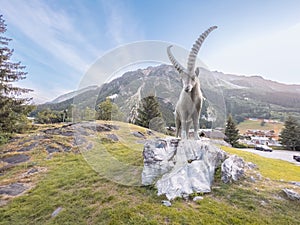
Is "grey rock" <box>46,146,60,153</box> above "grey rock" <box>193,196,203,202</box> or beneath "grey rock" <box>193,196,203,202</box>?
beneath

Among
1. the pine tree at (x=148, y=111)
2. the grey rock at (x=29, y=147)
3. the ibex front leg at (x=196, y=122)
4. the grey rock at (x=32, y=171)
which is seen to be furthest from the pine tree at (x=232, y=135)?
the grey rock at (x=32, y=171)

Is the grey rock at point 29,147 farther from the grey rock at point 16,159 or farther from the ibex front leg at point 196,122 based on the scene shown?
the ibex front leg at point 196,122

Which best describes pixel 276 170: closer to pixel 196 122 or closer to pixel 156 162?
pixel 196 122

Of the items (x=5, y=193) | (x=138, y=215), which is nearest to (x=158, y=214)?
(x=138, y=215)

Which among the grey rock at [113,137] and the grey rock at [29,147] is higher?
the grey rock at [113,137]

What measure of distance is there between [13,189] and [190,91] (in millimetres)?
8314

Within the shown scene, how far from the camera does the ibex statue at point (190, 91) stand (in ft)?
16.5

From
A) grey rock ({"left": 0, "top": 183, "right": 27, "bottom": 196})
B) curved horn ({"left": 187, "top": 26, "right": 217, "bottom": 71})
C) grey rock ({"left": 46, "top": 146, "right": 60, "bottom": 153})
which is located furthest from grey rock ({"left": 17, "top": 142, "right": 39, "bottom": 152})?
curved horn ({"left": 187, "top": 26, "right": 217, "bottom": 71})

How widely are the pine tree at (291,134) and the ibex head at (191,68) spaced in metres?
40.8

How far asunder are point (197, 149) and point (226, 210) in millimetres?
2122

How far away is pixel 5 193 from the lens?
258 inches

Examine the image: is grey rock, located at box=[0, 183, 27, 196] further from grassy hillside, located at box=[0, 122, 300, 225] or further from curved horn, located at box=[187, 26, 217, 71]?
curved horn, located at box=[187, 26, 217, 71]

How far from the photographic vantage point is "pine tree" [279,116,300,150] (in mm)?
33959

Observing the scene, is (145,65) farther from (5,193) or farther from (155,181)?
(5,193)
